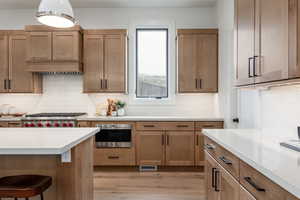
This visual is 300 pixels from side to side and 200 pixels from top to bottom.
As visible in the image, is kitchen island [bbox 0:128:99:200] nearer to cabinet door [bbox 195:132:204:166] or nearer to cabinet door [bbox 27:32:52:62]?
cabinet door [bbox 195:132:204:166]

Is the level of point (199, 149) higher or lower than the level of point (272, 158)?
lower

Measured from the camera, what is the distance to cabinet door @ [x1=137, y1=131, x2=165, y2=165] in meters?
4.00

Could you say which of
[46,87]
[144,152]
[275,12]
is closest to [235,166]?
[275,12]

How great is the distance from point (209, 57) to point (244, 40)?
2230 mm

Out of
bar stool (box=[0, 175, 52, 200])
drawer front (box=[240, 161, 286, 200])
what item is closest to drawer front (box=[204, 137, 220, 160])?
drawer front (box=[240, 161, 286, 200])

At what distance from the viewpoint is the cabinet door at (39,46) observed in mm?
4148

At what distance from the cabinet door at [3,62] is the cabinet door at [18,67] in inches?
2.8

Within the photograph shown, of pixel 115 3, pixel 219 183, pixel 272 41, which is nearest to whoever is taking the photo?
pixel 272 41

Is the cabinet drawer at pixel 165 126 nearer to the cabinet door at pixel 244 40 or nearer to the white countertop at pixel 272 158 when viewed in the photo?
the cabinet door at pixel 244 40

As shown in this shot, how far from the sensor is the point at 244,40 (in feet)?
6.63

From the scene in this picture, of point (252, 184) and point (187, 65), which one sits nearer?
point (252, 184)

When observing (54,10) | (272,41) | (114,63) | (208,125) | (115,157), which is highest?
(54,10)

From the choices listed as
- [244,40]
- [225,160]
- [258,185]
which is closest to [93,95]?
[244,40]

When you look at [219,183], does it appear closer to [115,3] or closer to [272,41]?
[272,41]
